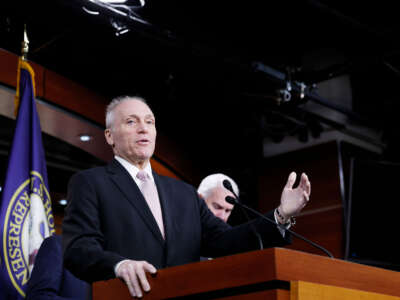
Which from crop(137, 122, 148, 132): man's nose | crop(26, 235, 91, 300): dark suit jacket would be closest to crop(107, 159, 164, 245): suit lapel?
crop(137, 122, 148, 132): man's nose

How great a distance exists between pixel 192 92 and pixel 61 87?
136 cm

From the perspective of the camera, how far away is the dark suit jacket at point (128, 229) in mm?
1842

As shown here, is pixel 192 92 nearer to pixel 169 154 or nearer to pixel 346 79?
pixel 169 154

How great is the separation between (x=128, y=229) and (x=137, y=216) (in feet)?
0.17

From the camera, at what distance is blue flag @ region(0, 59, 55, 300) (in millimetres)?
3457

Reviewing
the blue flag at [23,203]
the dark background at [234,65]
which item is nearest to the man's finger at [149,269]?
the blue flag at [23,203]

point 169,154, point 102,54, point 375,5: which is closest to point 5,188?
point 102,54

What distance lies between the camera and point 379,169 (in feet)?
15.7

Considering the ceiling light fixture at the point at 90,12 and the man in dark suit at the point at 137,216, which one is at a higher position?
the ceiling light fixture at the point at 90,12

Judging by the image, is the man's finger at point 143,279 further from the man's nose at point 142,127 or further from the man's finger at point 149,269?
the man's nose at point 142,127

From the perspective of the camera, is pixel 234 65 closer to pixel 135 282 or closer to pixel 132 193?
pixel 132 193

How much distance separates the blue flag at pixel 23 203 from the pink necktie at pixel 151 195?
167 cm

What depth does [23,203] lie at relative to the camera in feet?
12.0

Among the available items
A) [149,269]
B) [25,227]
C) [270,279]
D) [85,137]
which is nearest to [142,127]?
[149,269]
